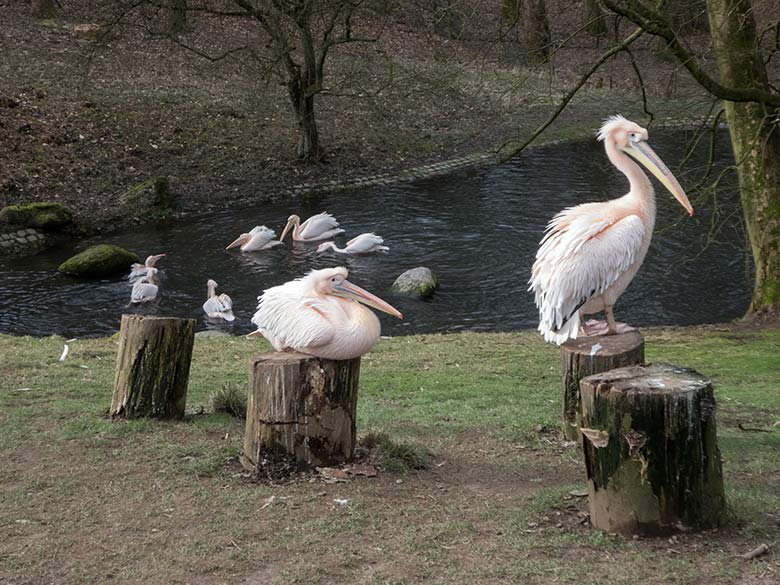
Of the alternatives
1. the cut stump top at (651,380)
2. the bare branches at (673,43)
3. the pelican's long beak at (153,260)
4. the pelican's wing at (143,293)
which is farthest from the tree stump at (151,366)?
the pelican's long beak at (153,260)

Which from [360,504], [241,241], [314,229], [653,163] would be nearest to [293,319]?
[360,504]

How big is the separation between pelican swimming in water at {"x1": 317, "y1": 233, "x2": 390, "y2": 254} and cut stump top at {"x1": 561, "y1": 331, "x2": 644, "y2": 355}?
377 inches

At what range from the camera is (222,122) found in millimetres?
23172

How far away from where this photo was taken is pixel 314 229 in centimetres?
1695

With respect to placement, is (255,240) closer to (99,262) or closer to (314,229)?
(314,229)

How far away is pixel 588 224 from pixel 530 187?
13.7 meters

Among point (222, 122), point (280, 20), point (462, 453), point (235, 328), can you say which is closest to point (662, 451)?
point (462, 453)

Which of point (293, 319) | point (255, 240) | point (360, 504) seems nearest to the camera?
point (360, 504)

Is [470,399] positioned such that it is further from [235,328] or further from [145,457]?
[235,328]

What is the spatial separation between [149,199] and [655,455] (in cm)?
1560

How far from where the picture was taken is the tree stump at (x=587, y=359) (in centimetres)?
625

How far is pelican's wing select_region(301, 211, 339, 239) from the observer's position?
16906 mm

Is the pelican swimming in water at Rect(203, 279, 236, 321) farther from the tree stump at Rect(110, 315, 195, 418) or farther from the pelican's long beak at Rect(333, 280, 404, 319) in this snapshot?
the pelican's long beak at Rect(333, 280, 404, 319)

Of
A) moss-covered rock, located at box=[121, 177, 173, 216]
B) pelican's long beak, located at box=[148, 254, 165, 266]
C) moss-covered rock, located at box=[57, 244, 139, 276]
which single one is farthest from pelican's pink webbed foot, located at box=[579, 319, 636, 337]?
moss-covered rock, located at box=[121, 177, 173, 216]
